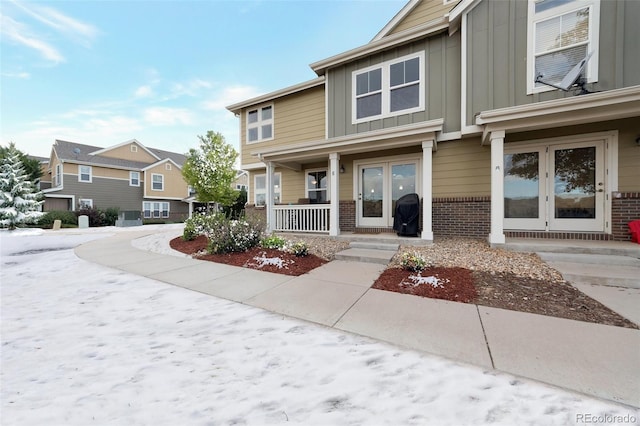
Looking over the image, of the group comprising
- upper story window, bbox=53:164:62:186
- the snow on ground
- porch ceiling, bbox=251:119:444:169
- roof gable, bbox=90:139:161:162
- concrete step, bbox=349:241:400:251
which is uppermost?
roof gable, bbox=90:139:161:162

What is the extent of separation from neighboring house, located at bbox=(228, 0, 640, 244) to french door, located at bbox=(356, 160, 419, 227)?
0.10 feet

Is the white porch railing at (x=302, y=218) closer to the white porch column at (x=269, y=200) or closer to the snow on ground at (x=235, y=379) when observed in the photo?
the white porch column at (x=269, y=200)

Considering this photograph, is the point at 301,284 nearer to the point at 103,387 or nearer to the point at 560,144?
the point at 103,387

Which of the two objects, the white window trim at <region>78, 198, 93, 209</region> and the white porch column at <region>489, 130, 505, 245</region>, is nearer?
the white porch column at <region>489, 130, 505, 245</region>

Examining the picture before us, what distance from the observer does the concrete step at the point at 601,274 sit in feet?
11.6

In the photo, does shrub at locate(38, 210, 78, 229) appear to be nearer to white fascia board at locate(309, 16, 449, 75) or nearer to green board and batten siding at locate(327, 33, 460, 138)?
white fascia board at locate(309, 16, 449, 75)

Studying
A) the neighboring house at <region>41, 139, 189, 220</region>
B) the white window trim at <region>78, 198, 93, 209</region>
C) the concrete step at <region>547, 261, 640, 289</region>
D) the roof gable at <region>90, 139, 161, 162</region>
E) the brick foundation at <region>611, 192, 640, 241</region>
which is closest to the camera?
the concrete step at <region>547, 261, 640, 289</region>

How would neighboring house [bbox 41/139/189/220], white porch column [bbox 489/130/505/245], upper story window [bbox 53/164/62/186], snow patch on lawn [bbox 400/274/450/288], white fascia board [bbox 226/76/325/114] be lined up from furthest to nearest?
neighboring house [bbox 41/139/189/220] → upper story window [bbox 53/164/62/186] → white fascia board [bbox 226/76/325/114] → white porch column [bbox 489/130/505/245] → snow patch on lawn [bbox 400/274/450/288]

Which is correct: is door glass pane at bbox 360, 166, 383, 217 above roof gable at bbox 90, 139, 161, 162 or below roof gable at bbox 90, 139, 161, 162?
below

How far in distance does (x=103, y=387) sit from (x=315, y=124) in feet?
27.9

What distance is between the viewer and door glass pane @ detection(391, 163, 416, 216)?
23.4 feet

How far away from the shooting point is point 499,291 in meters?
3.44

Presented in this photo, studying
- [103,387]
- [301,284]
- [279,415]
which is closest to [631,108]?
[301,284]

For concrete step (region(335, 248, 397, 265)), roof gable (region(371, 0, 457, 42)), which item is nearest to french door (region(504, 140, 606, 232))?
concrete step (region(335, 248, 397, 265))
